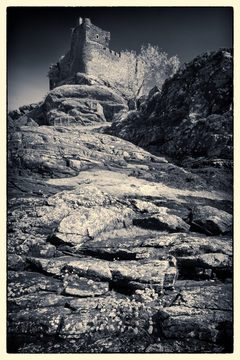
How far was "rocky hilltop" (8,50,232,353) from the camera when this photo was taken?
3.91 meters

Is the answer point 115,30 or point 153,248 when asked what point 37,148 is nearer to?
point 115,30

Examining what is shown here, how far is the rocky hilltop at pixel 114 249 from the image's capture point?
12.8ft

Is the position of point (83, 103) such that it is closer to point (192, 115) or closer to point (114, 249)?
point (192, 115)

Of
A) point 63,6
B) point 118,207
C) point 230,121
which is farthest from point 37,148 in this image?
point 230,121

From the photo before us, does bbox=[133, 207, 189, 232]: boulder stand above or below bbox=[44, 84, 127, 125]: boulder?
below

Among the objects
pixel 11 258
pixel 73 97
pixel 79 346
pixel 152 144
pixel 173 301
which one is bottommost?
pixel 79 346

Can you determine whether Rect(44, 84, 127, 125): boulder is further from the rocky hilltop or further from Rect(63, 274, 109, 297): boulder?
Rect(63, 274, 109, 297): boulder

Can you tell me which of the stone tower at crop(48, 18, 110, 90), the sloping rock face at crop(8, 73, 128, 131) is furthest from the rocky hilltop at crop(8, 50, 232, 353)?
the stone tower at crop(48, 18, 110, 90)

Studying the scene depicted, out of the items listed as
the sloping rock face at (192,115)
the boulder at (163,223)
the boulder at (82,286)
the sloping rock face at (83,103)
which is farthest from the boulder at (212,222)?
the sloping rock face at (83,103)

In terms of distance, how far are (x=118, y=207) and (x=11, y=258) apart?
3.27 m

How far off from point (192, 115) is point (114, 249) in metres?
13.1

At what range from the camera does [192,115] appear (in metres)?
15.6

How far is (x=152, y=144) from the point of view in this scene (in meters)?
16.4

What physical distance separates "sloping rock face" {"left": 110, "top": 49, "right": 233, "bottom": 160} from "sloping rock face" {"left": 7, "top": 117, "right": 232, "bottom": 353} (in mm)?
5861
